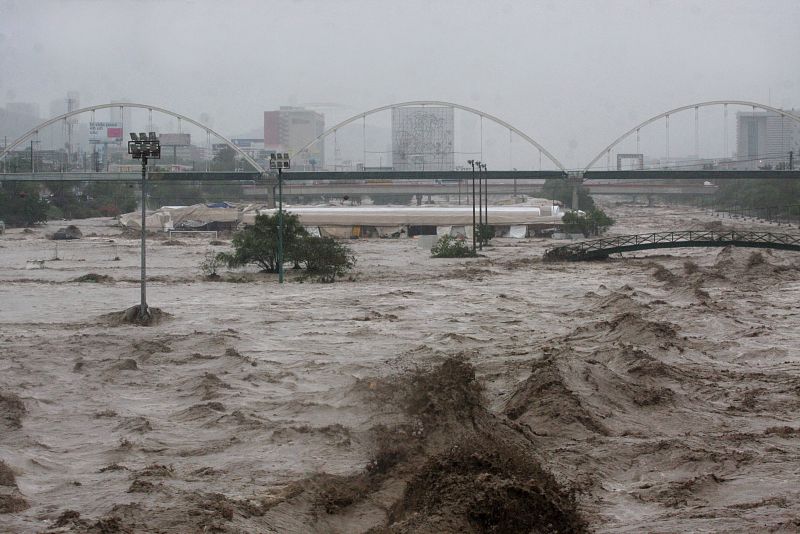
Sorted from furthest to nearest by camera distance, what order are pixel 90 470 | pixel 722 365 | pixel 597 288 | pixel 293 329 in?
pixel 597 288 → pixel 293 329 → pixel 722 365 → pixel 90 470

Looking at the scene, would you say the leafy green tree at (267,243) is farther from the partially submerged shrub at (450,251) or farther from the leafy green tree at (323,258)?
the partially submerged shrub at (450,251)

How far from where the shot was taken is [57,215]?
117688 mm

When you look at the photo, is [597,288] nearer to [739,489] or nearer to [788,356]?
[788,356]

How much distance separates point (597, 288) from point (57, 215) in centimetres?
9200

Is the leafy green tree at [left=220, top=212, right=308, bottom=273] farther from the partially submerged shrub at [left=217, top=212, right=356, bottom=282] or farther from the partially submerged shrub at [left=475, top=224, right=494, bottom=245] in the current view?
the partially submerged shrub at [left=475, top=224, right=494, bottom=245]

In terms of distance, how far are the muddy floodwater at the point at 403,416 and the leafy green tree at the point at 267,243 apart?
12241 mm

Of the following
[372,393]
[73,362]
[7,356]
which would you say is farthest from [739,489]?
[7,356]

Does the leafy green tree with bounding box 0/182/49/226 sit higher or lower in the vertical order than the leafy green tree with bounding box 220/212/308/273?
higher

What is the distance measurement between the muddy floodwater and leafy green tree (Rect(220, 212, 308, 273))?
12.2m

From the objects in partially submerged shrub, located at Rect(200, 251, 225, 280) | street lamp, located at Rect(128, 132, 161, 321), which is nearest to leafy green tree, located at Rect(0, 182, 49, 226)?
partially submerged shrub, located at Rect(200, 251, 225, 280)

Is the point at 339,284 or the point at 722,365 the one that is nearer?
the point at 722,365

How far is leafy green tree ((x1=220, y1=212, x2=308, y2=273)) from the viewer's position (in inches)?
1845

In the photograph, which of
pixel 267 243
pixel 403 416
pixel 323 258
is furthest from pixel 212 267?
pixel 403 416

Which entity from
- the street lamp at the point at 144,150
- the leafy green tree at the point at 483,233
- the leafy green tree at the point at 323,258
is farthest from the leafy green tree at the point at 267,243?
the leafy green tree at the point at 483,233
